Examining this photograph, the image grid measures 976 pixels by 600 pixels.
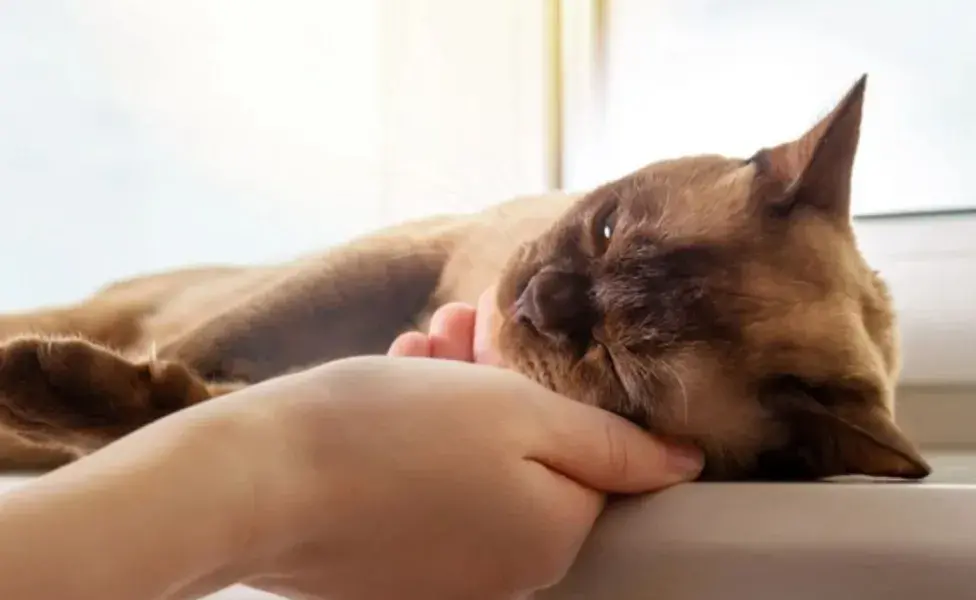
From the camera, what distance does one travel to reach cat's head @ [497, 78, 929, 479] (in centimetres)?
70

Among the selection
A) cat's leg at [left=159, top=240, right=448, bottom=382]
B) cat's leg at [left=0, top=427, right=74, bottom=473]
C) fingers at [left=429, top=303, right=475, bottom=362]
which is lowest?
cat's leg at [left=0, top=427, right=74, bottom=473]

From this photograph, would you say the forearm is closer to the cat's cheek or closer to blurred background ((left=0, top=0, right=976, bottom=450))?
the cat's cheek

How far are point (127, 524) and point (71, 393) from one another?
0.30 metres

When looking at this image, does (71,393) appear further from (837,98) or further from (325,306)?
(837,98)

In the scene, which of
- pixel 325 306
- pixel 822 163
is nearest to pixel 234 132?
pixel 325 306

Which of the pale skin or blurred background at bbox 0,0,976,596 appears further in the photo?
blurred background at bbox 0,0,976,596

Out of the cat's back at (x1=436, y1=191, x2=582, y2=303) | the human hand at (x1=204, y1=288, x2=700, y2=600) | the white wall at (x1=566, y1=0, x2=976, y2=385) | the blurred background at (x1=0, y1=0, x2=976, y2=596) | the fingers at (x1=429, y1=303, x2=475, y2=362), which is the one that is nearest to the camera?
the human hand at (x1=204, y1=288, x2=700, y2=600)

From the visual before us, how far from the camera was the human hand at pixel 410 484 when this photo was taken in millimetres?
477

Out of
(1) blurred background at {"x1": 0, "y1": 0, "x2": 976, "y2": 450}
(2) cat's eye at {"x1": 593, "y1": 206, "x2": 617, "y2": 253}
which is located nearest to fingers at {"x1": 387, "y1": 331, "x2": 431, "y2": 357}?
(2) cat's eye at {"x1": 593, "y1": 206, "x2": 617, "y2": 253}

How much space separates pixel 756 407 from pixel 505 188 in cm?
107

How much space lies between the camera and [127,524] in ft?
1.30

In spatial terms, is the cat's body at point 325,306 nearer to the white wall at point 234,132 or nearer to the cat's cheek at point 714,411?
the cat's cheek at point 714,411

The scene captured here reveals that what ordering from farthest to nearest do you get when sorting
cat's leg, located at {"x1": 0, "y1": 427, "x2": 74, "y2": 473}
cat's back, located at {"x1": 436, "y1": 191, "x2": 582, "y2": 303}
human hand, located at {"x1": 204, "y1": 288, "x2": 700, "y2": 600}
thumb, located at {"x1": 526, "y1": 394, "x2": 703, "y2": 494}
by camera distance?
cat's back, located at {"x1": 436, "y1": 191, "x2": 582, "y2": 303}
cat's leg, located at {"x1": 0, "y1": 427, "x2": 74, "y2": 473}
thumb, located at {"x1": 526, "y1": 394, "x2": 703, "y2": 494}
human hand, located at {"x1": 204, "y1": 288, "x2": 700, "y2": 600}

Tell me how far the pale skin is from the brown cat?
0.37 feet
